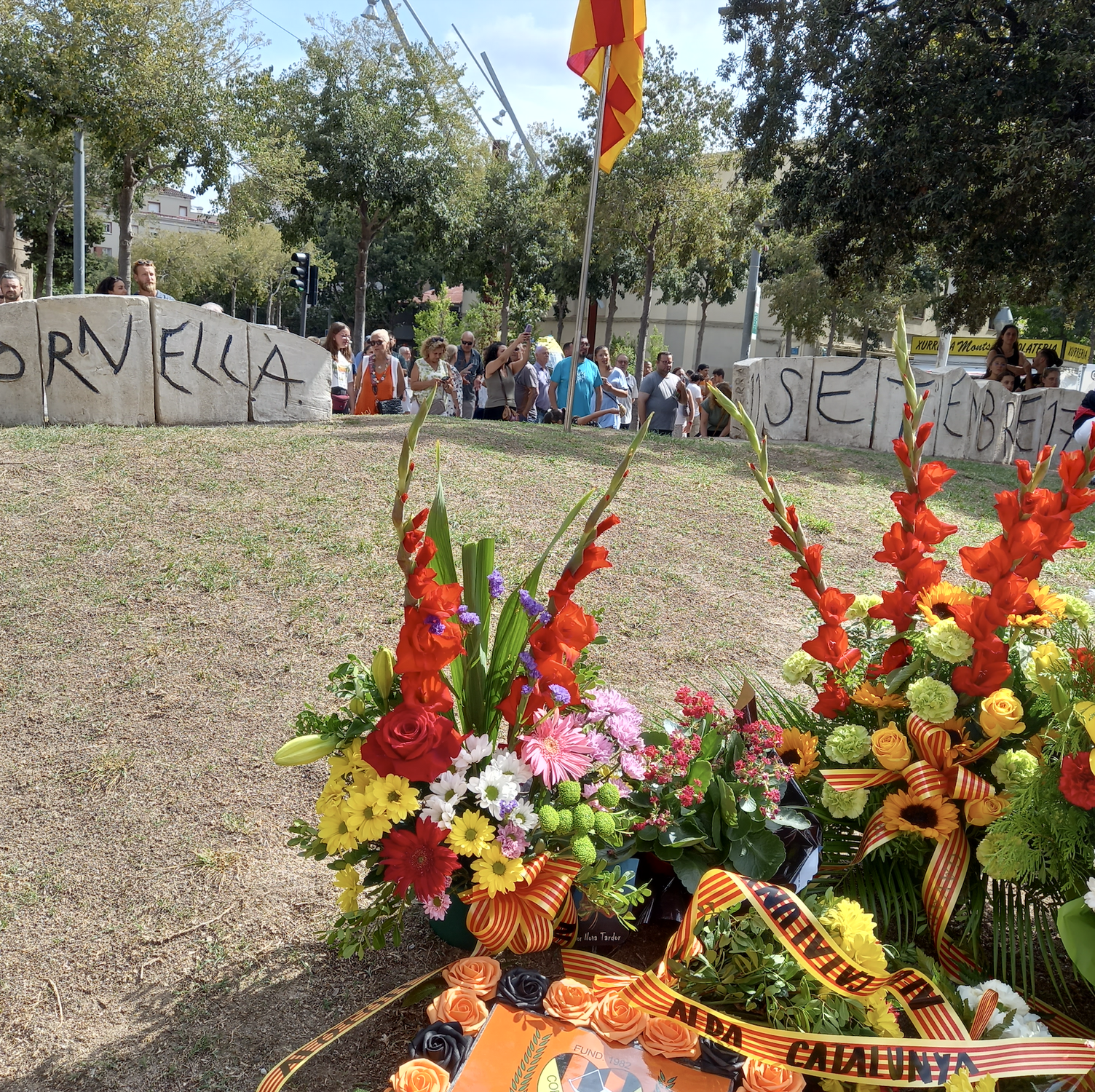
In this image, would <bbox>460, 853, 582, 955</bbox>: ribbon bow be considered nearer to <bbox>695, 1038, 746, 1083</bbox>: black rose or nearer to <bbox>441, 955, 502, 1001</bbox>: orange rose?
<bbox>441, 955, 502, 1001</bbox>: orange rose

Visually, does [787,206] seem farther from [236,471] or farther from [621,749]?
[621,749]

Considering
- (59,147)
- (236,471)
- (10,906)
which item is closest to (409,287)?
(59,147)

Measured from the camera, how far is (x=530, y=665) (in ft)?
6.72

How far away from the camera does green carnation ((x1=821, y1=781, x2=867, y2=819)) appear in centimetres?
231

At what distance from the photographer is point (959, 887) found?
7.02 feet

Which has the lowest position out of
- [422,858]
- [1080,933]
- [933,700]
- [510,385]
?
[422,858]

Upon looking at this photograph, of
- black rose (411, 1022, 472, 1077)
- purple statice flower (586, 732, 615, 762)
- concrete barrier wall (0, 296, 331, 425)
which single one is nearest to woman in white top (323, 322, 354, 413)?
concrete barrier wall (0, 296, 331, 425)

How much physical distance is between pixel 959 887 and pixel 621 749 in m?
0.82

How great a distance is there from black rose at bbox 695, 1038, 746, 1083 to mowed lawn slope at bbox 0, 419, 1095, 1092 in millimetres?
682

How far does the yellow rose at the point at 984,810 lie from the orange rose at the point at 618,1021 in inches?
34.9

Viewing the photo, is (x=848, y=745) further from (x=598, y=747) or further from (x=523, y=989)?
(x=523, y=989)

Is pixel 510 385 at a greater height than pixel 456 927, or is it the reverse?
pixel 510 385

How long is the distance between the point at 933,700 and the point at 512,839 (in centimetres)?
101

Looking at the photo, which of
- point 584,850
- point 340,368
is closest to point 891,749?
point 584,850
